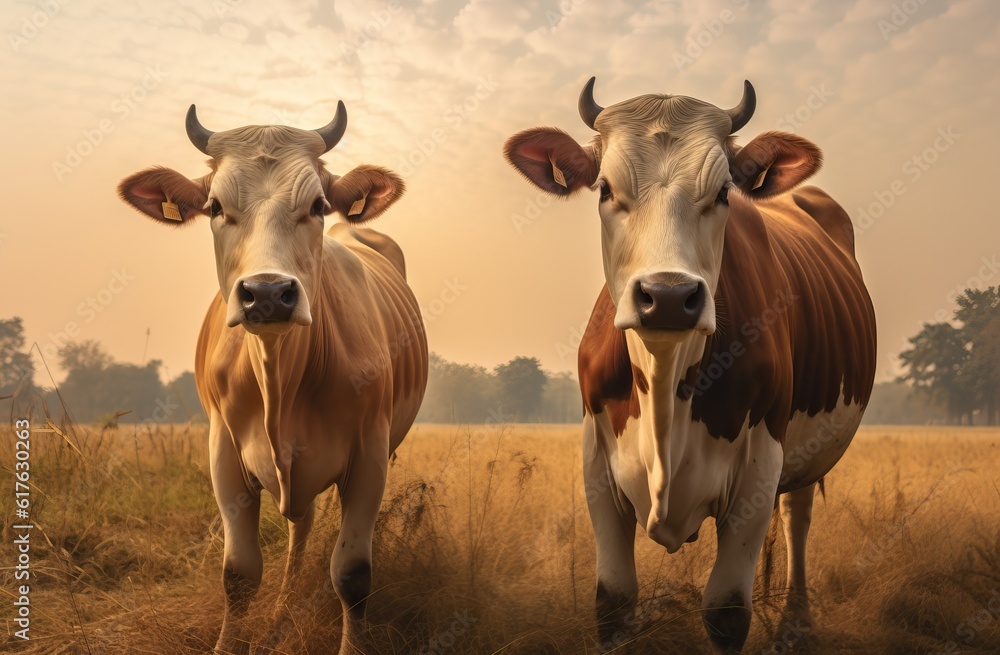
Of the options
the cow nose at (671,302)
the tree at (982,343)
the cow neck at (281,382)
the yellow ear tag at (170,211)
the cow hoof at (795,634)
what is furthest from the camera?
the tree at (982,343)

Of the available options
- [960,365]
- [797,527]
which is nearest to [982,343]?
[960,365]

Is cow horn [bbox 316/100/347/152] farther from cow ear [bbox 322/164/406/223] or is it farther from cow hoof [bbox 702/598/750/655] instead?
cow hoof [bbox 702/598/750/655]

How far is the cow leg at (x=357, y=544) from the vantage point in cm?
455

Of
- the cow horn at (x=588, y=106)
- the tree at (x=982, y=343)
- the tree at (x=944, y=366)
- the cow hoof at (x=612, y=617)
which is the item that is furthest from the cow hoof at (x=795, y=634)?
the tree at (x=944, y=366)

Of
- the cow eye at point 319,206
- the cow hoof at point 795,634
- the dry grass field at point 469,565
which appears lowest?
the cow hoof at point 795,634

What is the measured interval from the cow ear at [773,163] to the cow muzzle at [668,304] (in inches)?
44.5

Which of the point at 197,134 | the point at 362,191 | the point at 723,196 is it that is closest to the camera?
the point at 723,196

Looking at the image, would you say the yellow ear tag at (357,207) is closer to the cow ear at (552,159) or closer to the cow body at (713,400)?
the cow ear at (552,159)

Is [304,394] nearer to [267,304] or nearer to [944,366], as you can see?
[267,304]

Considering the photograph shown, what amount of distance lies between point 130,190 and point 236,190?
0.99m

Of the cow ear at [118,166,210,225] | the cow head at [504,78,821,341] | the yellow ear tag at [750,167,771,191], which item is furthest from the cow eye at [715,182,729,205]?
the cow ear at [118,166,210,225]

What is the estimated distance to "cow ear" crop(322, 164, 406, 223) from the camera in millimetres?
4656

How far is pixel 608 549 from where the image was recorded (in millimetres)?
4117

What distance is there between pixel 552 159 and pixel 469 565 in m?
2.86
